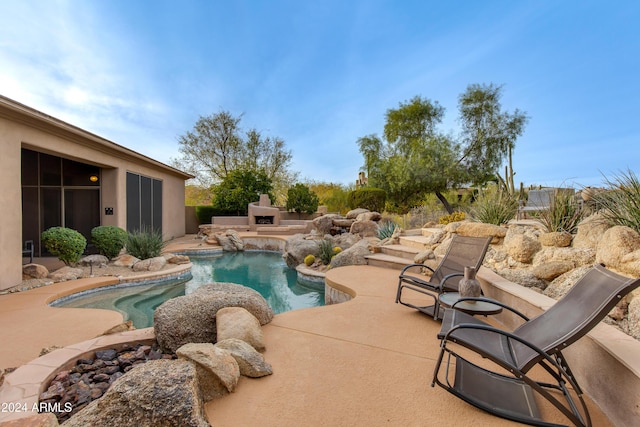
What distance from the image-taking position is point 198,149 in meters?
21.9

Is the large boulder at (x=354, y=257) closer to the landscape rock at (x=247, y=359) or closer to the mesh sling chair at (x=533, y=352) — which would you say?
the mesh sling chair at (x=533, y=352)

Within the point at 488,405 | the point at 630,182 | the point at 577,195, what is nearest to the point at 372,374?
the point at 488,405

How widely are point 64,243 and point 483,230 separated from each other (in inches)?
321

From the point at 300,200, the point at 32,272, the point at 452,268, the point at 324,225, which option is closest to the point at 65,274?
the point at 32,272

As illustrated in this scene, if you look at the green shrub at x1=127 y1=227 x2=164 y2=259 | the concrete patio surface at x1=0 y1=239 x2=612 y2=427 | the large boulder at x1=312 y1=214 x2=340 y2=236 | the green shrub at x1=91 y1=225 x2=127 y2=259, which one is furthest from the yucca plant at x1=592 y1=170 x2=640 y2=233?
the green shrub at x1=91 y1=225 x2=127 y2=259

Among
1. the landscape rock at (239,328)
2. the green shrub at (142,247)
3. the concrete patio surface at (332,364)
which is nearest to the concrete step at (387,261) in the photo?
the concrete patio surface at (332,364)

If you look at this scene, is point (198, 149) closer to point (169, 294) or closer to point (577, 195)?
point (169, 294)

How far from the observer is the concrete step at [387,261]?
569 centimetres

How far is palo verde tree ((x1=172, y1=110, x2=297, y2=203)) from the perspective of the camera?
843 inches

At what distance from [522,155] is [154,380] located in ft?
67.9

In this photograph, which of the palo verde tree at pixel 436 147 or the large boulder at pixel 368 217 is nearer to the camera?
the large boulder at pixel 368 217

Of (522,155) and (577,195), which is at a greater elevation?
(522,155)

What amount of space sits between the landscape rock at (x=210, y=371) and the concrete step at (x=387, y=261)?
4183 millimetres

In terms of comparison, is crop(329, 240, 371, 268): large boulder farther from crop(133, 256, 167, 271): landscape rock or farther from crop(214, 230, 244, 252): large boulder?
crop(214, 230, 244, 252): large boulder
